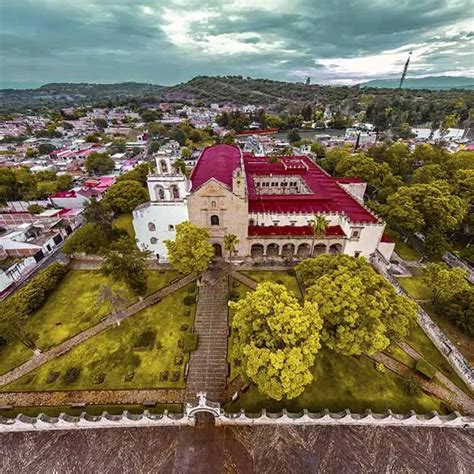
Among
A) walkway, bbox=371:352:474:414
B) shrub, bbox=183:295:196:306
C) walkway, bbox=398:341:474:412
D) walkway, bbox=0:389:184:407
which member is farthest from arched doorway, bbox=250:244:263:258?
walkway, bbox=0:389:184:407

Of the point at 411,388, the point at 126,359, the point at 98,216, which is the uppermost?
the point at 98,216

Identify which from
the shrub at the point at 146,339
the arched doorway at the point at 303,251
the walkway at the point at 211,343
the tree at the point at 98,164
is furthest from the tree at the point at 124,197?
the arched doorway at the point at 303,251

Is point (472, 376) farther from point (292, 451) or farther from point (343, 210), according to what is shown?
point (343, 210)

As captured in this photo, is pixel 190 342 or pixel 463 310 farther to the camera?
pixel 463 310

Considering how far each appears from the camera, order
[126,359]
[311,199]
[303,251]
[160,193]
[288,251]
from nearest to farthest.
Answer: [126,359] < [160,193] < [288,251] < [303,251] < [311,199]

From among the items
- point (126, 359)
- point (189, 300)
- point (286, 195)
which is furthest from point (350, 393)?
point (286, 195)

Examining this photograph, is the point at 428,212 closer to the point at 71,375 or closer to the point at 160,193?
the point at 160,193

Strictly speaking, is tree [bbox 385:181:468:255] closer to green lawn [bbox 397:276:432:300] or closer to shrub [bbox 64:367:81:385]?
green lawn [bbox 397:276:432:300]
